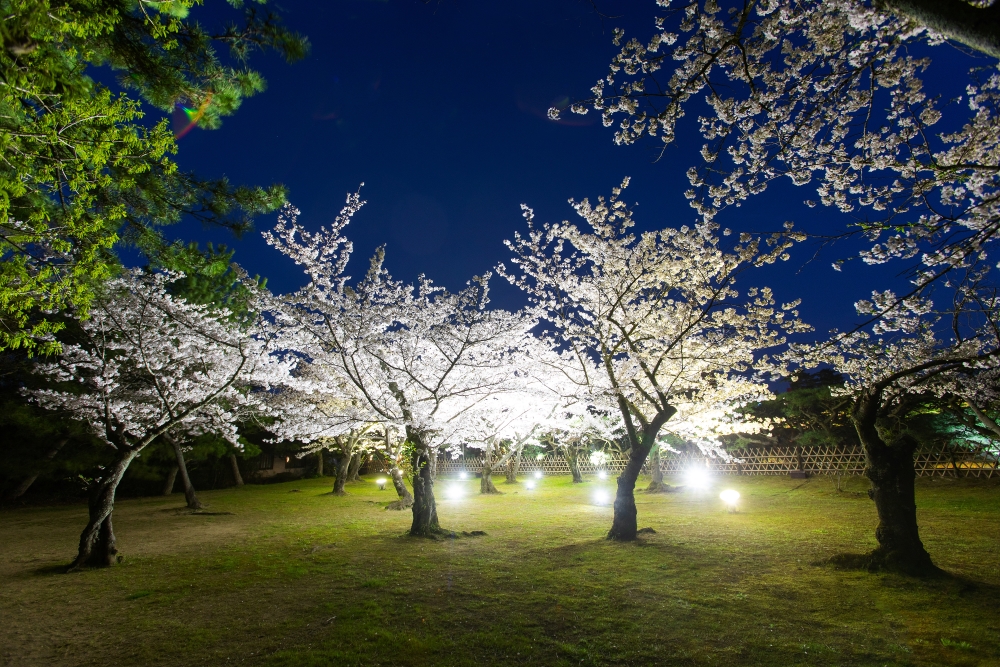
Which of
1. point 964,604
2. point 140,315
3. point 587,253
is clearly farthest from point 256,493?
point 964,604

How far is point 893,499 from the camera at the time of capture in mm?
6613

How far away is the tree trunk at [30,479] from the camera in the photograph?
1638cm

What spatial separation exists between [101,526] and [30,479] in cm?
1432

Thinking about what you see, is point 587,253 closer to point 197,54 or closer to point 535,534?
point 535,534

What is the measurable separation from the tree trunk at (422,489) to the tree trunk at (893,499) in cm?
834

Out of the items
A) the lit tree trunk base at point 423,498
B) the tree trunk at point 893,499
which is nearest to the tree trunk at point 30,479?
the lit tree trunk base at point 423,498

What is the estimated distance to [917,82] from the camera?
5.09 meters

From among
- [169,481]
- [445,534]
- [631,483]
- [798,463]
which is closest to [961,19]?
[631,483]

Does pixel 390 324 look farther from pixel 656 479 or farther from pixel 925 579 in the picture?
pixel 656 479

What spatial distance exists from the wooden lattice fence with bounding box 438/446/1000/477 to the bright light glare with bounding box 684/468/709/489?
53 cm

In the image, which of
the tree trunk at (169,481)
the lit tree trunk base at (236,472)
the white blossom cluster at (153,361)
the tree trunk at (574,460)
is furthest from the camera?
the tree trunk at (574,460)

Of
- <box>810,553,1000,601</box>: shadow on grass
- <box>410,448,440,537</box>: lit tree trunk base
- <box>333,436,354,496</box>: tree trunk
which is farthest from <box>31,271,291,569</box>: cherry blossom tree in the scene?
<box>810,553,1000,601</box>: shadow on grass

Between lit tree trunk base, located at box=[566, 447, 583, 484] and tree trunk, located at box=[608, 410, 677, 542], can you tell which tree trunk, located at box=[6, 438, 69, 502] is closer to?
tree trunk, located at box=[608, 410, 677, 542]

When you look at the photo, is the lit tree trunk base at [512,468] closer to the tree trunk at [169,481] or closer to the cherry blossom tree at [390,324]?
the cherry blossom tree at [390,324]
